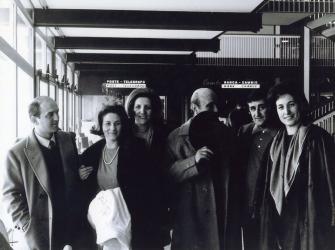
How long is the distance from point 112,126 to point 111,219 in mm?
602

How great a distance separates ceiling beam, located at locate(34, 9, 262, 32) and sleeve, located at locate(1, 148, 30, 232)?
460cm

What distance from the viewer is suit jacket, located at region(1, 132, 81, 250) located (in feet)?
10.5

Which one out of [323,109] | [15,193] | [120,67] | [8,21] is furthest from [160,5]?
[120,67]

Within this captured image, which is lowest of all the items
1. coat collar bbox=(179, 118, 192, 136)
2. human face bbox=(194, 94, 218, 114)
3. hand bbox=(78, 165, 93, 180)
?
hand bbox=(78, 165, 93, 180)

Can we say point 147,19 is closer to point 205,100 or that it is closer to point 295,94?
point 205,100

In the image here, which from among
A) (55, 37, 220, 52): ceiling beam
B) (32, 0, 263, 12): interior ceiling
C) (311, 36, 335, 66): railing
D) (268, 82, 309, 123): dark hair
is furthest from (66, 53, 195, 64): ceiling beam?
(268, 82, 309, 123): dark hair

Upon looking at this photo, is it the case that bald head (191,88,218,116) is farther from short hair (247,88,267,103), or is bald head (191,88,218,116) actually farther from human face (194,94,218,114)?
short hair (247,88,267,103)

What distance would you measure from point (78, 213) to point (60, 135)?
1.77ft

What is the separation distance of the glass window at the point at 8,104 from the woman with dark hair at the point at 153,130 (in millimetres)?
3428

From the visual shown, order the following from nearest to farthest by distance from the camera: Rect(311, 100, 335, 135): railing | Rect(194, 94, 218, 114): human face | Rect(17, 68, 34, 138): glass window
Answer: Rect(194, 94, 218, 114): human face
Rect(17, 68, 34, 138): glass window
Rect(311, 100, 335, 135): railing

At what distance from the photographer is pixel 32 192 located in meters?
3.22

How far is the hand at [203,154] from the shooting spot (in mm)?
3236

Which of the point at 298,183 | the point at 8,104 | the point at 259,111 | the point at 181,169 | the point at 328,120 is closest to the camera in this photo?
the point at 298,183

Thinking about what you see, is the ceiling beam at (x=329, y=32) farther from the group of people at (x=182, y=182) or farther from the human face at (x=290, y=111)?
the human face at (x=290, y=111)
